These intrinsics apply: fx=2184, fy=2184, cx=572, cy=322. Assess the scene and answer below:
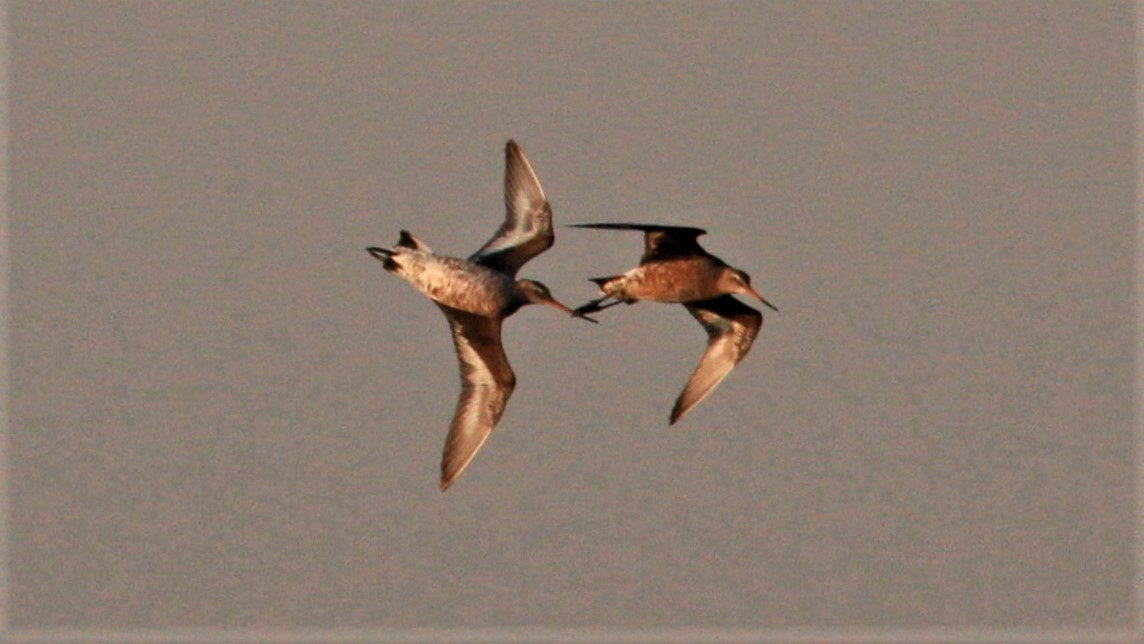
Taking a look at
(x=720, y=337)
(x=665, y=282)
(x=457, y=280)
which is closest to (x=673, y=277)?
(x=665, y=282)

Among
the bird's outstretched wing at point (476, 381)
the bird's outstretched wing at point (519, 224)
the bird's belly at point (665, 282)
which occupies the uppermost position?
the bird's outstretched wing at point (519, 224)

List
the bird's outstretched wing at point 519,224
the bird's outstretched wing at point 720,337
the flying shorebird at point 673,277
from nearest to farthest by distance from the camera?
the flying shorebird at point 673,277
the bird's outstretched wing at point 519,224
the bird's outstretched wing at point 720,337

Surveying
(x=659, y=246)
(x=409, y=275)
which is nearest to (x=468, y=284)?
(x=409, y=275)

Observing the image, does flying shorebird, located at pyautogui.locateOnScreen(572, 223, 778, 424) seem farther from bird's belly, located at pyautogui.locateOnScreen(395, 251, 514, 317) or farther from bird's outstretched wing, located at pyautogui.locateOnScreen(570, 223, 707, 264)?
bird's belly, located at pyautogui.locateOnScreen(395, 251, 514, 317)

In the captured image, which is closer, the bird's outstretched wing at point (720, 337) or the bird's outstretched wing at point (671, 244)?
the bird's outstretched wing at point (671, 244)

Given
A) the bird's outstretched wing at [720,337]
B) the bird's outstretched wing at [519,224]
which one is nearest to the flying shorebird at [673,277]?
the bird's outstretched wing at [519,224]

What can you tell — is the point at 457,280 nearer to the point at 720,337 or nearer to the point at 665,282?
the point at 665,282

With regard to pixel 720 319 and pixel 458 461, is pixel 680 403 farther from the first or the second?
pixel 458 461

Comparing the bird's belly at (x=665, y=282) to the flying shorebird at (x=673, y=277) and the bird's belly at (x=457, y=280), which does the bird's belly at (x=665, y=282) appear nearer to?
the flying shorebird at (x=673, y=277)
